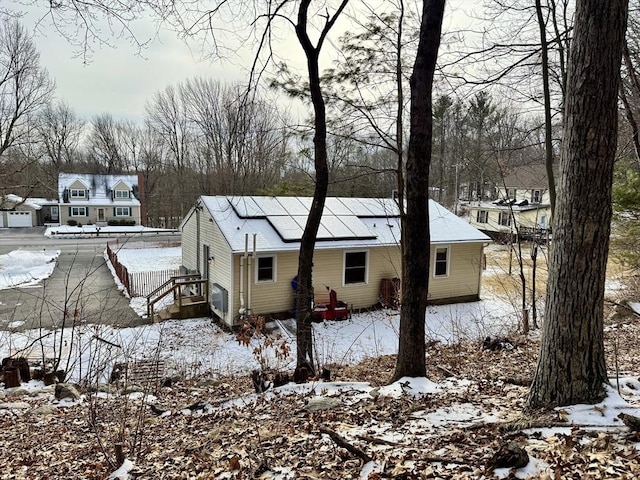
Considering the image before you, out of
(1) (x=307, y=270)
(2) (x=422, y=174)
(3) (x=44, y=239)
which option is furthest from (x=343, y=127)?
(3) (x=44, y=239)

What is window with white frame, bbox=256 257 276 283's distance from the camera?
11.9 metres

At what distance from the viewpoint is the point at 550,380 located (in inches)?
119

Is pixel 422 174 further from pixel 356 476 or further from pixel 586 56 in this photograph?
pixel 356 476

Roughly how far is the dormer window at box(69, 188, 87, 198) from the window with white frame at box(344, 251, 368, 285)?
115 ft

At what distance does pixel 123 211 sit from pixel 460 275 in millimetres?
34723

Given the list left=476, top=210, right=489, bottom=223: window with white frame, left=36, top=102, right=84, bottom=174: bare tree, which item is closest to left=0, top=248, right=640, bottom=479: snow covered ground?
left=476, top=210, right=489, bottom=223: window with white frame

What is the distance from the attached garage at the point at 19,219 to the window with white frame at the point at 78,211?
4.54m

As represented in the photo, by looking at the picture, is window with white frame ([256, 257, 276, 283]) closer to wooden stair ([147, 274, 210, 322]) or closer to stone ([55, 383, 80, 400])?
wooden stair ([147, 274, 210, 322])

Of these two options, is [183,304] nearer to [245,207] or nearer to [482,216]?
[245,207]

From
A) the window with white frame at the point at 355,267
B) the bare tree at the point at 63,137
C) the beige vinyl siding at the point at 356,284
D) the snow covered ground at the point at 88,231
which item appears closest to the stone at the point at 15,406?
the beige vinyl siding at the point at 356,284

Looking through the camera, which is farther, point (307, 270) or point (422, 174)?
point (307, 270)

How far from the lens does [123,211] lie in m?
39.1

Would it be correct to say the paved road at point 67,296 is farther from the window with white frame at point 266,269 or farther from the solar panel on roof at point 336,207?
the solar panel on roof at point 336,207

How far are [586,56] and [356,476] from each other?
3.20 metres
